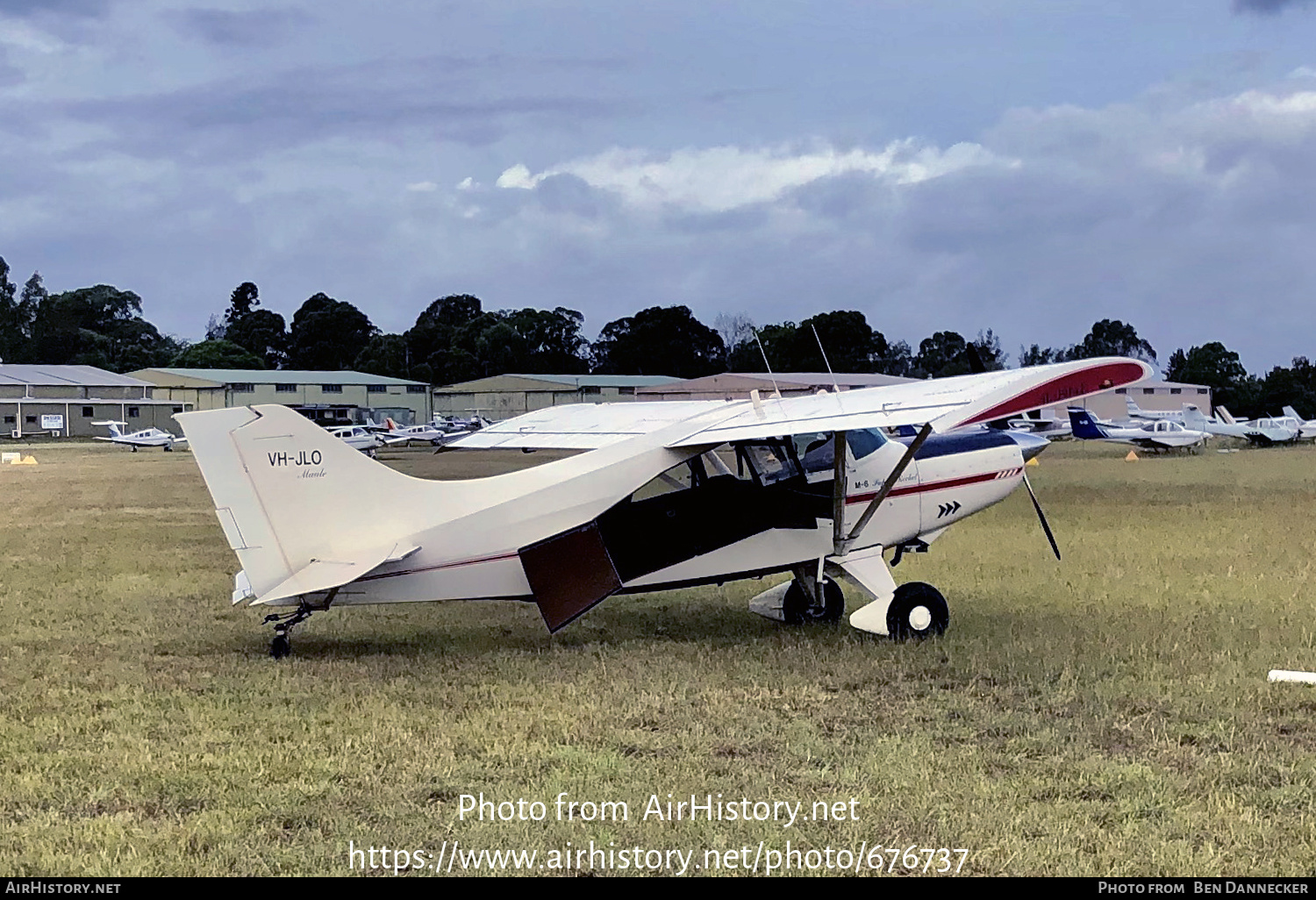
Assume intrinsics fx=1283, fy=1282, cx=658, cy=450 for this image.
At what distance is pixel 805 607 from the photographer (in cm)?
993

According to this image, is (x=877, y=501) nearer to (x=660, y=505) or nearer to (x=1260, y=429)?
(x=660, y=505)

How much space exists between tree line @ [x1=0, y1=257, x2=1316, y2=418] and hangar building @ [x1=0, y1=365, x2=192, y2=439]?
52.0ft

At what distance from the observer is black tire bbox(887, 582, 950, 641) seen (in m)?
8.82

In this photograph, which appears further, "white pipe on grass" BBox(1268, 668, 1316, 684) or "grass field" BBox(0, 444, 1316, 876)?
"white pipe on grass" BBox(1268, 668, 1316, 684)

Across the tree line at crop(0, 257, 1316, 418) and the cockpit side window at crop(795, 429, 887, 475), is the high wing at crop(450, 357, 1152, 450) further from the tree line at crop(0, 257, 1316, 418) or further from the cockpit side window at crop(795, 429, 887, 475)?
the tree line at crop(0, 257, 1316, 418)

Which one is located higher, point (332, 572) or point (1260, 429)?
point (1260, 429)

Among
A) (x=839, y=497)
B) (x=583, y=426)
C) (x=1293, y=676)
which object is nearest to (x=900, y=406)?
(x=839, y=497)

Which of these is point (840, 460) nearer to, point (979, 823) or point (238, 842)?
point (979, 823)

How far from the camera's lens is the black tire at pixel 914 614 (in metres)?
8.82

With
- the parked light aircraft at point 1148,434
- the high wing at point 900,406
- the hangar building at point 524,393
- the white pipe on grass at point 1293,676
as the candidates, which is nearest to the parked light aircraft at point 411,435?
the parked light aircraft at point 1148,434

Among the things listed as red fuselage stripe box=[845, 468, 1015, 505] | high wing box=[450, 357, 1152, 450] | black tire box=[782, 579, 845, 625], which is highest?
high wing box=[450, 357, 1152, 450]

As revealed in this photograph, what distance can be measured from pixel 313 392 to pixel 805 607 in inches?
3066

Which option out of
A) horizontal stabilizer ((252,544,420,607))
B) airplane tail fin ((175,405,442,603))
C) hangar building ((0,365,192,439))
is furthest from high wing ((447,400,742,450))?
hangar building ((0,365,192,439))

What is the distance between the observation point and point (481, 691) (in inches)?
293
